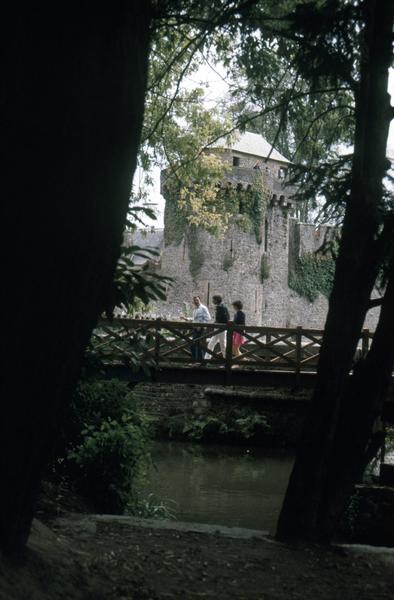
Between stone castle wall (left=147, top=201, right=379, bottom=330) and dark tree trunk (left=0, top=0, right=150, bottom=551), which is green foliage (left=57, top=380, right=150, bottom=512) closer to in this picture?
dark tree trunk (left=0, top=0, right=150, bottom=551)

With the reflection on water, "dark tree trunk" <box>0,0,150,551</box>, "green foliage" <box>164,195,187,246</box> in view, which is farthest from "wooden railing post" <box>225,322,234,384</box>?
"green foliage" <box>164,195,187,246</box>

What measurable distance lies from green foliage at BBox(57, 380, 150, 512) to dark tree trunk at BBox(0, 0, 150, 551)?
4368mm

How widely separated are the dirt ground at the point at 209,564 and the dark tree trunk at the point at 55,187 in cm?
100

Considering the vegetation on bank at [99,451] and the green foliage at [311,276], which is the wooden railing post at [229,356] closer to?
the vegetation on bank at [99,451]

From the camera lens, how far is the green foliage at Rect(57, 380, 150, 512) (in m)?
6.90

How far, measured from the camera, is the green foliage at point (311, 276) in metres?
40.1

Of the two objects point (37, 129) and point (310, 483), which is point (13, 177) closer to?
point (37, 129)

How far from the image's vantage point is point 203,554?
16.1ft

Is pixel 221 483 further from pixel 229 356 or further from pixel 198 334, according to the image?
pixel 198 334

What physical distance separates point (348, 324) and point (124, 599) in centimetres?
296

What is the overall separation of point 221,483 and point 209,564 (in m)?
9.15

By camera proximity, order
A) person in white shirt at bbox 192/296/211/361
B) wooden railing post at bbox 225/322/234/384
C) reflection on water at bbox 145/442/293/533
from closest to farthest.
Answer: reflection on water at bbox 145/442/293/533 → wooden railing post at bbox 225/322/234/384 → person in white shirt at bbox 192/296/211/361

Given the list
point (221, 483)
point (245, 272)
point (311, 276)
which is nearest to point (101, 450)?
point (221, 483)

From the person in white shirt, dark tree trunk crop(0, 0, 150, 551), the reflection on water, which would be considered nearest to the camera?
dark tree trunk crop(0, 0, 150, 551)
